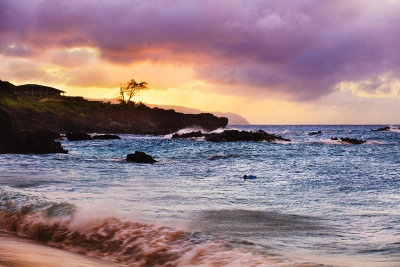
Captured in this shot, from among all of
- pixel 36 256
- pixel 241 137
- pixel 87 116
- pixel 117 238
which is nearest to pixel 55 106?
pixel 87 116

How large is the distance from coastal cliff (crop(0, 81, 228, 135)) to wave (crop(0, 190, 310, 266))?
70.4 m

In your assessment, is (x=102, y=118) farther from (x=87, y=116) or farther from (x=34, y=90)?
(x=34, y=90)

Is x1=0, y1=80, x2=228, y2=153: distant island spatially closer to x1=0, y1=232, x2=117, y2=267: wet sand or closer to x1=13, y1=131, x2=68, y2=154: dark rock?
x1=13, y1=131, x2=68, y2=154: dark rock

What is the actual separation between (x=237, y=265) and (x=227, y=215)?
2.91 metres

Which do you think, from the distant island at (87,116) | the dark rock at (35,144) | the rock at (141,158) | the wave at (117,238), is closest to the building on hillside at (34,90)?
the distant island at (87,116)

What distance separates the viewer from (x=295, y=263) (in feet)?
14.8

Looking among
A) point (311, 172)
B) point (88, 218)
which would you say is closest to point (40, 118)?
point (311, 172)

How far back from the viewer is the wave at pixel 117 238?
4816 mm

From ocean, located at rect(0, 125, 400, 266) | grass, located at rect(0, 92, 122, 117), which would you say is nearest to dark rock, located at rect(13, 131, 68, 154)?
ocean, located at rect(0, 125, 400, 266)

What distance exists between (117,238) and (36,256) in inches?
52.4

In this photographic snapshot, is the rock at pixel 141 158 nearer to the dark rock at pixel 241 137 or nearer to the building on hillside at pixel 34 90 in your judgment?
the dark rock at pixel 241 137

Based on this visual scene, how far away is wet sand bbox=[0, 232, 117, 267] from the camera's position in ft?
13.8

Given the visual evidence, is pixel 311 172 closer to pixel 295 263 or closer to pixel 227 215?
pixel 227 215

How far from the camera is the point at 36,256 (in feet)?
15.3
